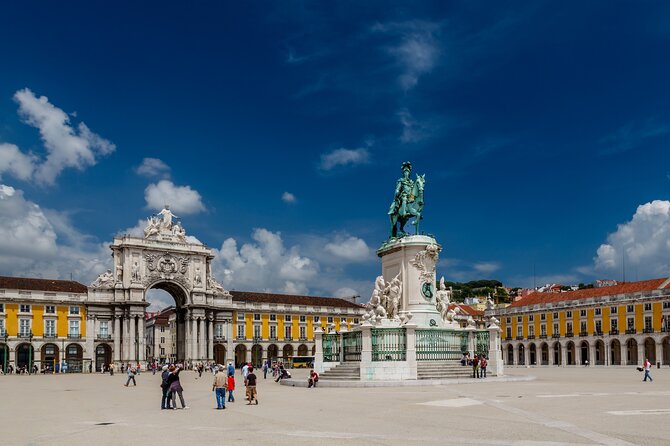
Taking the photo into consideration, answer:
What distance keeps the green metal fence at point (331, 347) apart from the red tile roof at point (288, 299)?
65389 mm

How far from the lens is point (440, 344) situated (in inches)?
1218

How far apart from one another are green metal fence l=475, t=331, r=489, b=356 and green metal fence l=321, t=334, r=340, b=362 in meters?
6.44

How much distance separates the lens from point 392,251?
3297cm

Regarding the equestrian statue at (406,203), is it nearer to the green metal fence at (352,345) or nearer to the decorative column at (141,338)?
the green metal fence at (352,345)

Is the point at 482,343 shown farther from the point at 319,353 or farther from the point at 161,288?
the point at 161,288

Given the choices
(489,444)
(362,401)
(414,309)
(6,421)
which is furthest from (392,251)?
(489,444)

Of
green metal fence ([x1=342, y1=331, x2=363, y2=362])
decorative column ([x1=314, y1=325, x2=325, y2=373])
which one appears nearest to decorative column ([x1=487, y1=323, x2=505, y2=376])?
green metal fence ([x1=342, y1=331, x2=363, y2=362])

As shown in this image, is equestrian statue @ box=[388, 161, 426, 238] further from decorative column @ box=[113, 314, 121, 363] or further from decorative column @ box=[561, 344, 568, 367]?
decorative column @ box=[561, 344, 568, 367]

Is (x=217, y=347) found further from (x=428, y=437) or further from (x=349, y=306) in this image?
(x=428, y=437)

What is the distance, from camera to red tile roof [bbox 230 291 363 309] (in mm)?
100562

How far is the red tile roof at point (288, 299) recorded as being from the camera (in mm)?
100562

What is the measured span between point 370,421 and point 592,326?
264ft

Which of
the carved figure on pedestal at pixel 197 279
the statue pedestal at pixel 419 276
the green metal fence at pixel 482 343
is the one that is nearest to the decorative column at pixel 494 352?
the green metal fence at pixel 482 343

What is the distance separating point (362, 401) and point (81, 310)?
70.6 metres
